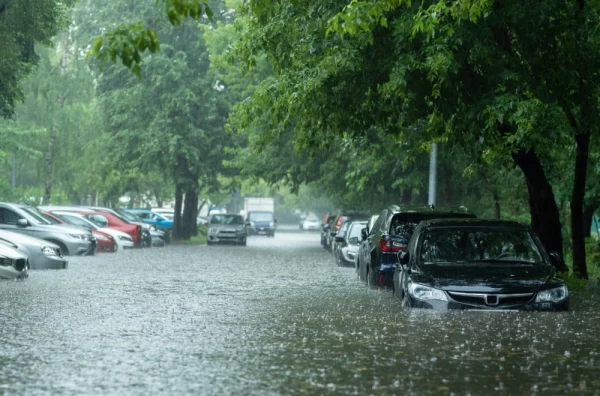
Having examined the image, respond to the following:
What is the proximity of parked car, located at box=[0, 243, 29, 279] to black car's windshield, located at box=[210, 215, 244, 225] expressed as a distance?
114 feet

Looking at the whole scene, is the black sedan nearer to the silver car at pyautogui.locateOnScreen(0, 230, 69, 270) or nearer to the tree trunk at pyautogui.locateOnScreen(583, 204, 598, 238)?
the silver car at pyautogui.locateOnScreen(0, 230, 69, 270)

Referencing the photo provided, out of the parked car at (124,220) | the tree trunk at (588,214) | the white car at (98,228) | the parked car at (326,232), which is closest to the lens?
the tree trunk at (588,214)

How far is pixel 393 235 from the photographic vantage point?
71.6 ft

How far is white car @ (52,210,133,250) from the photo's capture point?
1688 inches

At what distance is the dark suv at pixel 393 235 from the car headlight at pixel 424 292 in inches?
231

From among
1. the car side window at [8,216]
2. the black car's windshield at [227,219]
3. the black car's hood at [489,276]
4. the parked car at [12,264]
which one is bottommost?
the parked car at [12,264]

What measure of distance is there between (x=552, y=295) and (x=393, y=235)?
6910mm

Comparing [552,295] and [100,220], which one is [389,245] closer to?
[552,295]

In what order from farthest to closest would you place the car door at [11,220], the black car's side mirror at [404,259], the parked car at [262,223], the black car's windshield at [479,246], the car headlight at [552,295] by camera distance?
the parked car at [262,223] → the car door at [11,220] → the black car's side mirror at [404,259] → the black car's windshield at [479,246] → the car headlight at [552,295]

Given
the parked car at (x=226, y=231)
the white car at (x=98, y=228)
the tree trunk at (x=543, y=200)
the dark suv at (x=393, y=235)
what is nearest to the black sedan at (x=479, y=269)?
the dark suv at (x=393, y=235)

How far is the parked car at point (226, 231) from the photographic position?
58062 millimetres

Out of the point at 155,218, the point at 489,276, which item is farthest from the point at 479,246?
the point at 155,218

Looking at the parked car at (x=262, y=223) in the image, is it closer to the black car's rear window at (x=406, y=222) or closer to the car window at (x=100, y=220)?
the car window at (x=100, y=220)

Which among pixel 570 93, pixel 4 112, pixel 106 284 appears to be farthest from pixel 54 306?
pixel 4 112
